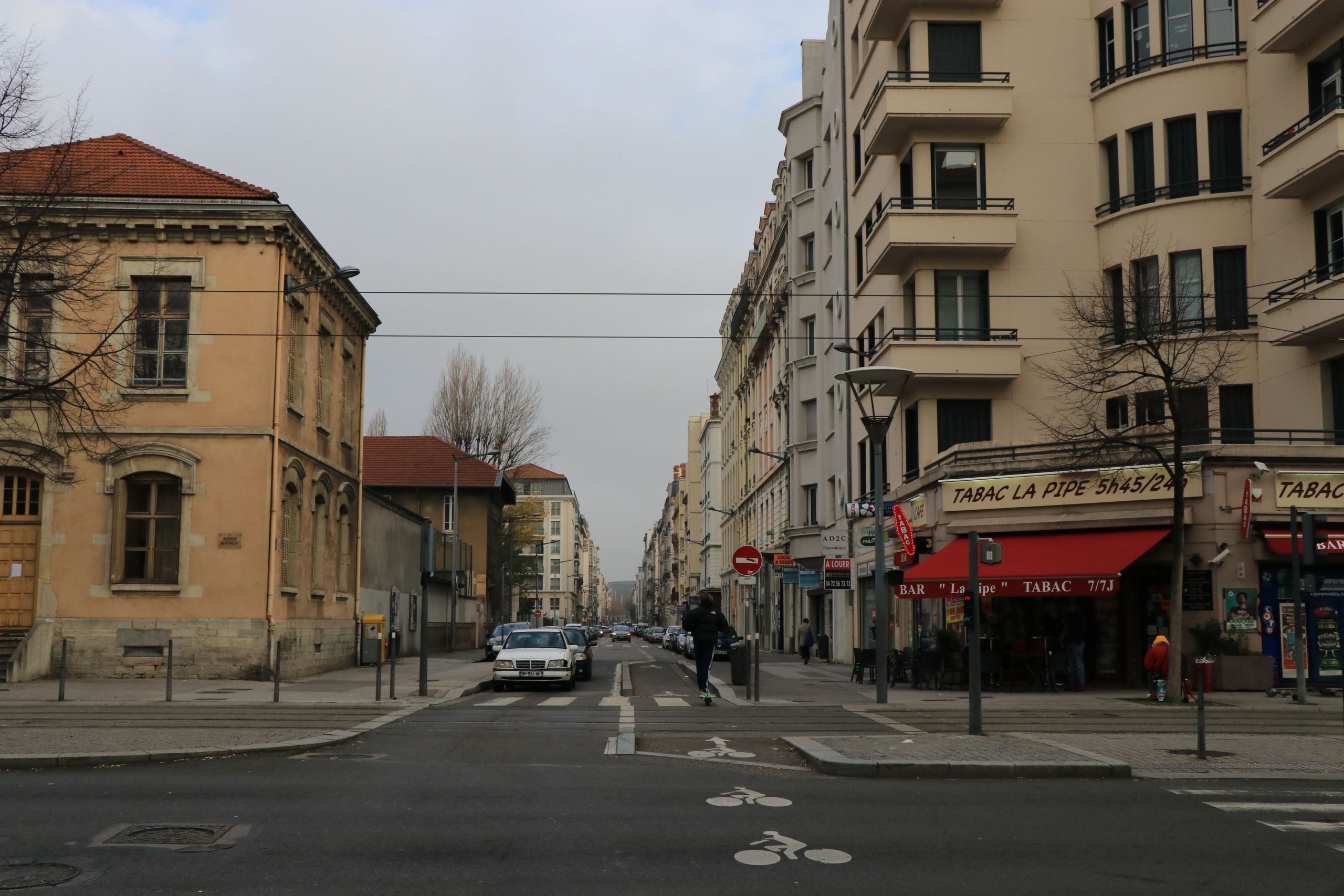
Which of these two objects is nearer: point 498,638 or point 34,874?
point 34,874

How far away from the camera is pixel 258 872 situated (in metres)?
7.38

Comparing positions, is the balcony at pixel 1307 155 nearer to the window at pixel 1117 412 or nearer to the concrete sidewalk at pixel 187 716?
the window at pixel 1117 412

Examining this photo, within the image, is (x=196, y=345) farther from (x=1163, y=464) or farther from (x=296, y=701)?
(x=1163, y=464)

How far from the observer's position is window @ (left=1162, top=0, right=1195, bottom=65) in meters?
28.9

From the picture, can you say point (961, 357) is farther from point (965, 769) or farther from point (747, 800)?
point (747, 800)

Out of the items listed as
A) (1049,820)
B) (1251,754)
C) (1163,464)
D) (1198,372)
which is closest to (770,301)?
(1198,372)

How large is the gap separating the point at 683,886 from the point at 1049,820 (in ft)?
12.2

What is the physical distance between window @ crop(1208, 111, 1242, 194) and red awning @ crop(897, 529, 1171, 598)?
889 cm

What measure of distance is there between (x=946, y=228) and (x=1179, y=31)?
6900 millimetres

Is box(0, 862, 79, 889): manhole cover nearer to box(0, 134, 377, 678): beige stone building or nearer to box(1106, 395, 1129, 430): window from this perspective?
box(0, 134, 377, 678): beige stone building

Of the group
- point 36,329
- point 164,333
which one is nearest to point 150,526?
point 164,333

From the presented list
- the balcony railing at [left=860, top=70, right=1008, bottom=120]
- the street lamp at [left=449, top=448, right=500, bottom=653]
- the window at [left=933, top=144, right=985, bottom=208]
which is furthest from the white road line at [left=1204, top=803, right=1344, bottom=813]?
the street lamp at [left=449, top=448, right=500, bottom=653]

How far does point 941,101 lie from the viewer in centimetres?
3125

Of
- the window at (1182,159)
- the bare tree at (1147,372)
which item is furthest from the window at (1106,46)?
the bare tree at (1147,372)
